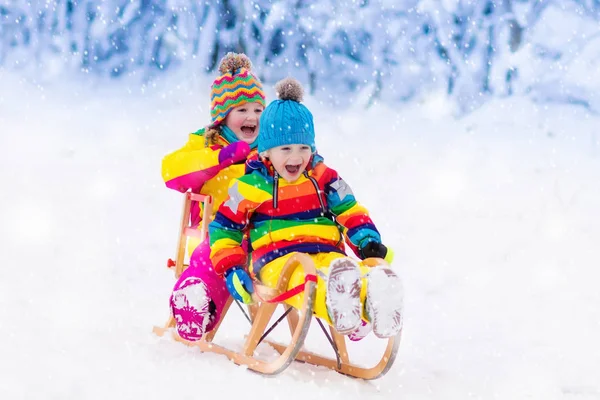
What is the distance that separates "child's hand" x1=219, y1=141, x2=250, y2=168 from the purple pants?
0.46 m

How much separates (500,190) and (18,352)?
4817mm

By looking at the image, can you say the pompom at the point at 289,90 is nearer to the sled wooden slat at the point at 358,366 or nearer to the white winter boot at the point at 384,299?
the white winter boot at the point at 384,299

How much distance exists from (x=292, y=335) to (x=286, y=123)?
3.33ft

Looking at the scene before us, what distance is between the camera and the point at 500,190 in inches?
266

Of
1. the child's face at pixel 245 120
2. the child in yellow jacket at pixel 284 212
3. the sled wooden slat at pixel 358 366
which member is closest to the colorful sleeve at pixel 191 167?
the child's face at pixel 245 120

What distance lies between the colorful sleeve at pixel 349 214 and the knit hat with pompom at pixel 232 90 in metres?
0.72

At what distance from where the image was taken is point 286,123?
3193 mm

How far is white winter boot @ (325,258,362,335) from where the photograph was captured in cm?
280

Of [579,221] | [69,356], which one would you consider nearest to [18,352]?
[69,356]

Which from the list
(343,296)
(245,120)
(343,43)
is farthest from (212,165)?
(343,43)

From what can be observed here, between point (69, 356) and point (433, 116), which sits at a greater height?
point (433, 116)

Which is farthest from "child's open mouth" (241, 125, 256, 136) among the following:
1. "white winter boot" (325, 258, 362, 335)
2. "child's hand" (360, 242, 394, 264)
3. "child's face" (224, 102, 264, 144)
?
"white winter boot" (325, 258, 362, 335)

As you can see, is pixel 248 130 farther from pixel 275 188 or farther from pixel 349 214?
pixel 349 214

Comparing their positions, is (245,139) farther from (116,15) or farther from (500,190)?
(116,15)
